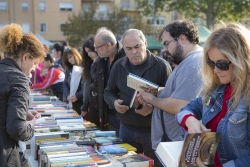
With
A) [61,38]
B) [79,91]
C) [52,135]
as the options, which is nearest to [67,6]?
[61,38]

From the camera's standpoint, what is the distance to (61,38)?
32500 mm

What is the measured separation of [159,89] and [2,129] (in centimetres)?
128

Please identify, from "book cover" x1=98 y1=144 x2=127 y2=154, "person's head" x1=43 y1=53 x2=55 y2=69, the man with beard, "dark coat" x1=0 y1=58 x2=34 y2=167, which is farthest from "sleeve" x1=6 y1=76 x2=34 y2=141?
"person's head" x1=43 y1=53 x2=55 y2=69

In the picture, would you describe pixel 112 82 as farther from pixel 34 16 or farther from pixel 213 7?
pixel 34 16

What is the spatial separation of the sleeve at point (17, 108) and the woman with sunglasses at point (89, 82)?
193 centimetres

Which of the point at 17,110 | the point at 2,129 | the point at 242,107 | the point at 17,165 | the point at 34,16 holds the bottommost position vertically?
the point at 17,165

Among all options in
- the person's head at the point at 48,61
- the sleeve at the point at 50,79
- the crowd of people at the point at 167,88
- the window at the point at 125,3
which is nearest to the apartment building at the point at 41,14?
the window at the point at 125,3

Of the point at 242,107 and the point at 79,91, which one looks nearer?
the point at 242,107

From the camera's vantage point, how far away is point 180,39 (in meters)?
2.43

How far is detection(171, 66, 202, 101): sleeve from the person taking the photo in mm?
2273

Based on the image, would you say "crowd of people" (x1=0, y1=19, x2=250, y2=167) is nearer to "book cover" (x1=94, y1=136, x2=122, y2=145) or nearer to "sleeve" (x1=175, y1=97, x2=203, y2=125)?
"sleeve" (x1=175, y1=97, x2=203, y2=125)

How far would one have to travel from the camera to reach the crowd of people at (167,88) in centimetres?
149

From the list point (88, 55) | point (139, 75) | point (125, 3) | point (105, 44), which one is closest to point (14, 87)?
point (139, 75)

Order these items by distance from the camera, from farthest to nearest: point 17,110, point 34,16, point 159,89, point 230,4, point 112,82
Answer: point 34,16 → point 230,4 → point 112,82 → point 159,89 → point 17,110
